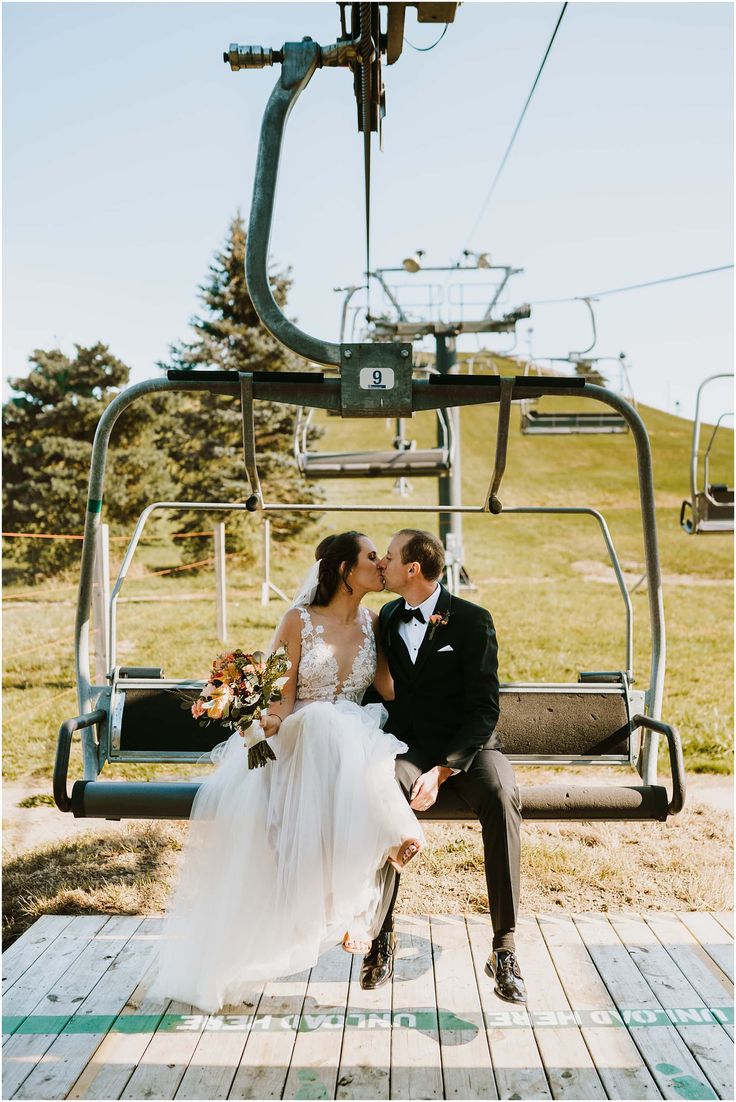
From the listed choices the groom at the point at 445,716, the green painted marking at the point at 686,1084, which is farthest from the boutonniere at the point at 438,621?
the green painted marking at the point at 686,1084

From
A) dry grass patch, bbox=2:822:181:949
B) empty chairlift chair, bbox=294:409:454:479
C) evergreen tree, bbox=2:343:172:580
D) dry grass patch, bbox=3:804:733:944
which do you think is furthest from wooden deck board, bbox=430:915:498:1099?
evergreen tree, bbox=2:343:172:580

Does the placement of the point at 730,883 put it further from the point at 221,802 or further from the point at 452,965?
the point at 221,802

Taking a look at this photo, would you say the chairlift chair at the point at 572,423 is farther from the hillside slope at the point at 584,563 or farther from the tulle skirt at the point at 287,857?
the tulle skirt at the point at 287,857

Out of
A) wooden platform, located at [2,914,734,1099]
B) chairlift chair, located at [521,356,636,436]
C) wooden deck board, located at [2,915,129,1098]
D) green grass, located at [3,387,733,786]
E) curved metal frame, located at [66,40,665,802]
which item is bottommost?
wooden deck board, located at [2,915,129,1098]

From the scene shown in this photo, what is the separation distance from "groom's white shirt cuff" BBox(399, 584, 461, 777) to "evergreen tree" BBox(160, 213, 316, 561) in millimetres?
15999

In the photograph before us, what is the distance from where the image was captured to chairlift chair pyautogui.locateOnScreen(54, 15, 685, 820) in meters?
2.83

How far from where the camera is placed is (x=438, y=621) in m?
3.31

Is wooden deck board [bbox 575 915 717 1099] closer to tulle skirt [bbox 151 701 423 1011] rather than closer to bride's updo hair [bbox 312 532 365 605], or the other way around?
tulle skirt [bbox 151 701 423 1011]

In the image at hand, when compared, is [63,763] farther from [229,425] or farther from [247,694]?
[229,425]

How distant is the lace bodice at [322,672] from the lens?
333 cm

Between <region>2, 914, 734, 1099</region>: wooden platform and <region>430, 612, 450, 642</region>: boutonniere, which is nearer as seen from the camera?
<region>2, 914, 734, 1099</region>: wooden platform

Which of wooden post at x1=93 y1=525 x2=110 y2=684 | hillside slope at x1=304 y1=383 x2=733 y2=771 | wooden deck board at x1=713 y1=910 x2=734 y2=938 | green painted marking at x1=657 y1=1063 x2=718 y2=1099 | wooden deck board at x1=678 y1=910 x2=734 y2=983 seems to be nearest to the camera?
green painted marking at x1=657 y1=1063 x2=718 y2=1099

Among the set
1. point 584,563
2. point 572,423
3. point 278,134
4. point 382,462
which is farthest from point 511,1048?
point 584,563

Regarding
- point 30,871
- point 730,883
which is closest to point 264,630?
point 30,871
